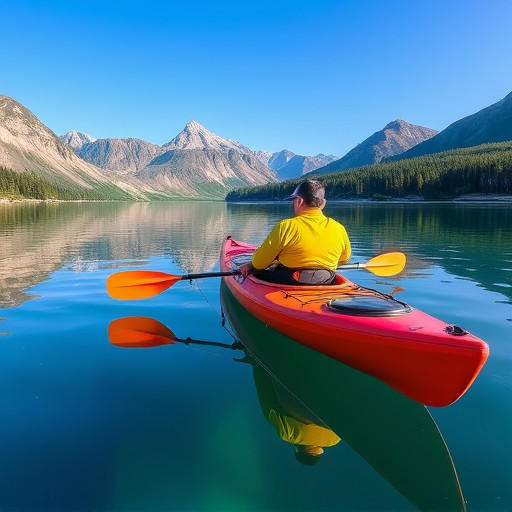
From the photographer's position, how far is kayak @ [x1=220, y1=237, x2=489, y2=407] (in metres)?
4.52

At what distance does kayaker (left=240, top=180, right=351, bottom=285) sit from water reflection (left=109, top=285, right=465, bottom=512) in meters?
1.39

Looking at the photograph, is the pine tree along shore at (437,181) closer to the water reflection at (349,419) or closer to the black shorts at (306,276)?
the black shorts at (306,276)

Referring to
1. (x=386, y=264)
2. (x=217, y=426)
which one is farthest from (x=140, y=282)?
(x=386, y=264)

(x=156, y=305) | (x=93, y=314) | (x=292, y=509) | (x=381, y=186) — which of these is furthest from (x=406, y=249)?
(x=381, y=186)

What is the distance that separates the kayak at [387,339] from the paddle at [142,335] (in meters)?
1.99

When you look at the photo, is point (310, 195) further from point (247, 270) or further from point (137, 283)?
point (137, 283)

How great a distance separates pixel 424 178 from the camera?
119500 mm

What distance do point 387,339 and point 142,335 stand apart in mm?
5458

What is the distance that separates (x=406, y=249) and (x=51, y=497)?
2081 centimetres

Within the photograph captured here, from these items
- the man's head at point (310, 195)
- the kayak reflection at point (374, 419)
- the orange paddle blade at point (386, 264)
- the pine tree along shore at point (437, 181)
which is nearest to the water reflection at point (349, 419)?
the kayak reflection at point (374, 419)

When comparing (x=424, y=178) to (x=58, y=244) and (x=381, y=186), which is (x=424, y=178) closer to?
(x=381, y=186)

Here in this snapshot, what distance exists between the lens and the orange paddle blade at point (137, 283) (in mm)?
9484

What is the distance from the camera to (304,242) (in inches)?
288

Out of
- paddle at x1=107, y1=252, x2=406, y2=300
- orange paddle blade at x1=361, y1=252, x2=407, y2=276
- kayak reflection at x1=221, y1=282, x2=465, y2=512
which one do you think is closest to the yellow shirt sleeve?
kayak reflection at x1=221, y1=282, x2=465, y2=512
